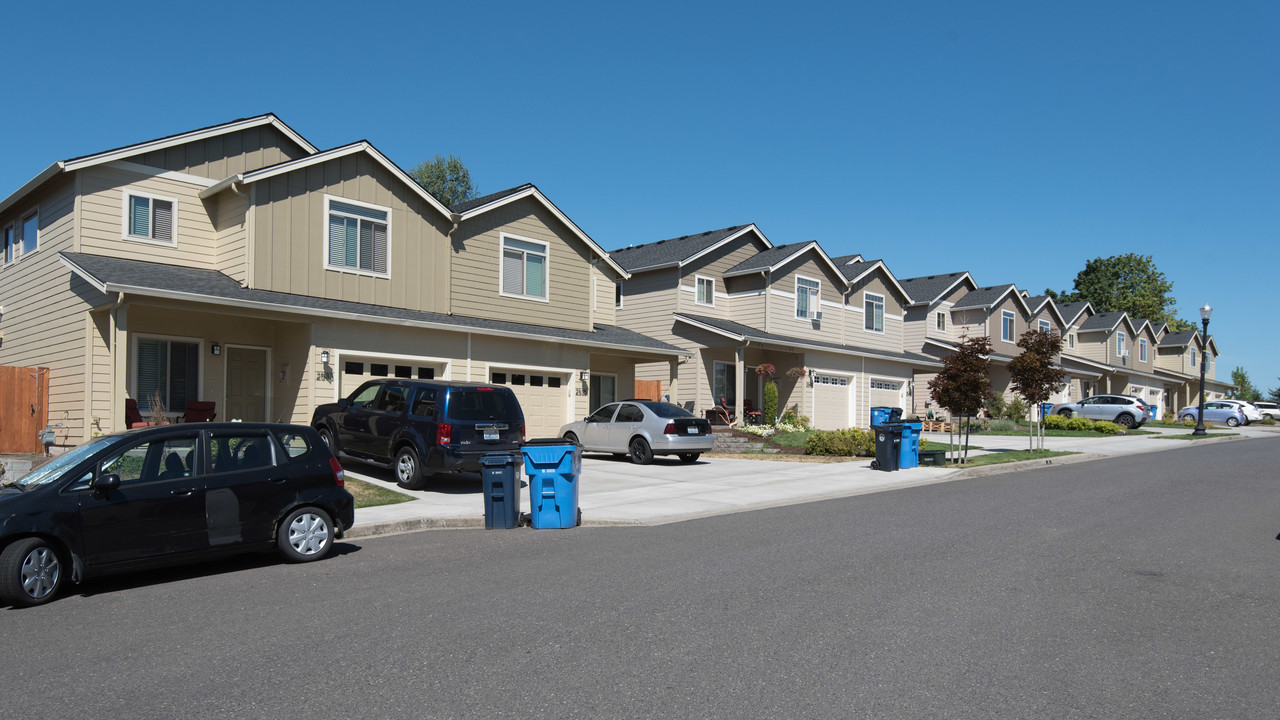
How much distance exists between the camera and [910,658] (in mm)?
5832

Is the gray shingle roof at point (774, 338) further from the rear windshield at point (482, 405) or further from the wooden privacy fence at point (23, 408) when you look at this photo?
the wooden privacy fence at point (23, 408)

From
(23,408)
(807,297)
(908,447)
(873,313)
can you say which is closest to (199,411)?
(23,408)

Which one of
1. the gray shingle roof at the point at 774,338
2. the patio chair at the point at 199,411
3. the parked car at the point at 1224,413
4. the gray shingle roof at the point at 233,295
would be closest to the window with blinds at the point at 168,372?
the patio chair at the point at 199,411

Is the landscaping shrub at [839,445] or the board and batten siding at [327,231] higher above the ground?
the board and batten siding at [327,231]

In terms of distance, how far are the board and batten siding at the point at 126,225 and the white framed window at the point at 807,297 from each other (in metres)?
20.2

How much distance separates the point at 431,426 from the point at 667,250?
19483 millimetres

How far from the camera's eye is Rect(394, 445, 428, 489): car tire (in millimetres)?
15320

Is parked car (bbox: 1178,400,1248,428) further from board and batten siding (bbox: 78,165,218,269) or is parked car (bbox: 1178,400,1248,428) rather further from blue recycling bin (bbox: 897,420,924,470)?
board and batten siding (bbox: 78,165,218,269)

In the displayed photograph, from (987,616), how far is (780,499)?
27.6ft

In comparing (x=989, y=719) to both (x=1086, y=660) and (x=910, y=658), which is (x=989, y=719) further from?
(x=1086, y=660)

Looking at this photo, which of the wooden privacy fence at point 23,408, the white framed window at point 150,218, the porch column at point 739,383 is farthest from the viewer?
the porch column at point 739,383

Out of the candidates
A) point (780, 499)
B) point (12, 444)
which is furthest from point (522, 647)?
point (12, 444)

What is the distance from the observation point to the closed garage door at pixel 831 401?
33.2 metres

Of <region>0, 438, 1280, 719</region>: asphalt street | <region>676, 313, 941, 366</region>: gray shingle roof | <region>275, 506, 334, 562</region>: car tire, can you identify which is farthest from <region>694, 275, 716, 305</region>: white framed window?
<region>275, 506, 334, 562</region>: car tire
